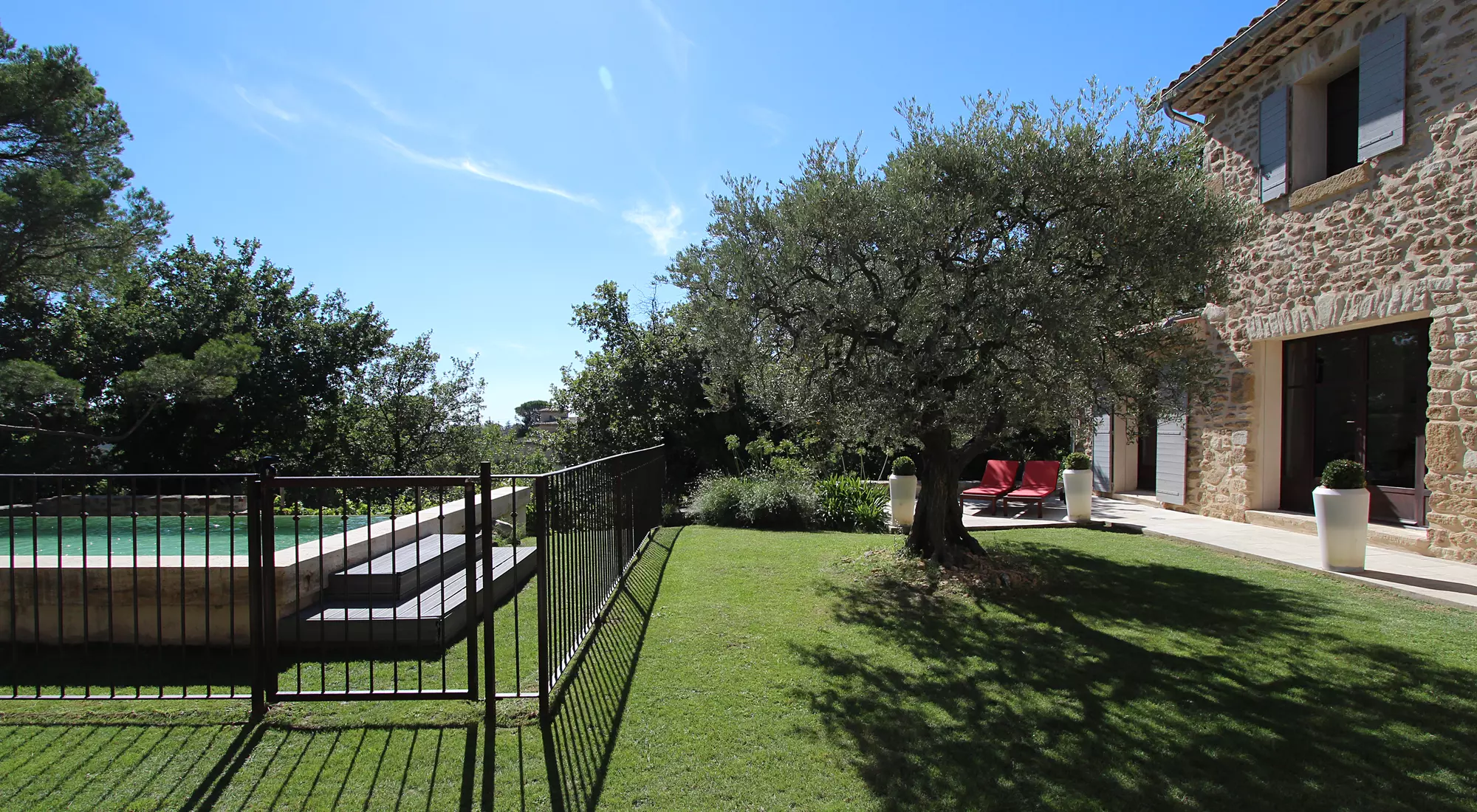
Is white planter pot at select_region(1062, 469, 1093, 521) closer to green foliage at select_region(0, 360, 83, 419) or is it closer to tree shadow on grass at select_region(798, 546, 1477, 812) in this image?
tree shadow on grass at select_region(798, 546, 1477, 812)

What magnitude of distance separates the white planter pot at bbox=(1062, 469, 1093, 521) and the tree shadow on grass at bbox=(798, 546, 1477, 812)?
170 inches

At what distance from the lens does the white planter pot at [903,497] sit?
10195 millimetres

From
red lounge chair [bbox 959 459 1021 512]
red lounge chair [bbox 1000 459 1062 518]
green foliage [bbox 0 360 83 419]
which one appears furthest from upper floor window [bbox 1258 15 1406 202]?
green foliage [bbox 0 360 83 419]

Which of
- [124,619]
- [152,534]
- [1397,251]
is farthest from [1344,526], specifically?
[152,534]

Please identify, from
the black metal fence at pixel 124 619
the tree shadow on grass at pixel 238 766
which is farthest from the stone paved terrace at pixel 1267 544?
the black metal fence at pixel 124 619

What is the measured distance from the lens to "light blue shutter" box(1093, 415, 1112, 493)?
13.6m

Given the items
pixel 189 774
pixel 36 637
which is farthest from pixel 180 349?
pixel 189 774

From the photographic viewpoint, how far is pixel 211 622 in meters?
4.75

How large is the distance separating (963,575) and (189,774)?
5767 millimetres

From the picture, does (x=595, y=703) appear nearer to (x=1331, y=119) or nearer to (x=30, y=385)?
(x=1331, y=119)

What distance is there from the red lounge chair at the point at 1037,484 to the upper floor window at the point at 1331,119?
4759mm

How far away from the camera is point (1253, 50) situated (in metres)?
9.16

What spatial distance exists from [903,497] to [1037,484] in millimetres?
2693

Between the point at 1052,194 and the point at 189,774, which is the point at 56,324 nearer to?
the point at 189,774
